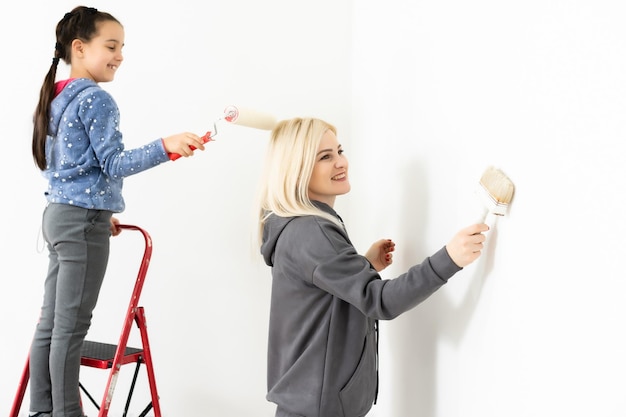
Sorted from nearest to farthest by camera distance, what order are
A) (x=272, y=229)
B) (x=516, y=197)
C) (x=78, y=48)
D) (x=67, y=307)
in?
(x=516, y=197) < (x=272, y=229) < (x=67, y=307) < (x=78, y=48)

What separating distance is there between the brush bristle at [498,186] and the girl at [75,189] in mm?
767

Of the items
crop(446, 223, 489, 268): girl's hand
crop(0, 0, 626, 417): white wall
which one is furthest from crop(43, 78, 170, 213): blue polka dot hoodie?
crop(446, 223, 489, 268): girl's hand

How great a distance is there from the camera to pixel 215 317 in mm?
2375

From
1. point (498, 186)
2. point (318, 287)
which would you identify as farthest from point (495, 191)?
point (318, 287)

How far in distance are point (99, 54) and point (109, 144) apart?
265mm

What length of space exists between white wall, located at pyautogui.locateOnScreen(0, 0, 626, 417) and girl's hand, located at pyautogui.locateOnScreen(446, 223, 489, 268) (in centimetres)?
3

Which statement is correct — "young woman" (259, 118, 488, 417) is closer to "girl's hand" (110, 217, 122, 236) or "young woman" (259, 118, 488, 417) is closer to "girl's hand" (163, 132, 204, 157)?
"girl's hand" (163, 132, 204, 157)

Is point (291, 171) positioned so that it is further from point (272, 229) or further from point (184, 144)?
point (184, 144)

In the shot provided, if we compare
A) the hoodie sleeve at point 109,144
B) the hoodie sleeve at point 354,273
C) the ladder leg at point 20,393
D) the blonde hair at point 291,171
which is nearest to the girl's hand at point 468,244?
the hoodie sleeve at point 354,273

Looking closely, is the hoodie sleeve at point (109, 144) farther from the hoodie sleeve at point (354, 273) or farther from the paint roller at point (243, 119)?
the hoodie sleeve at point (354, 273)

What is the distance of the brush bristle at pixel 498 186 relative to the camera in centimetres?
118

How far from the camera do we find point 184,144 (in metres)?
1.70

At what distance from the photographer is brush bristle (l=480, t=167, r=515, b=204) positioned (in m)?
1.18

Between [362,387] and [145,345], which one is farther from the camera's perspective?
[145,345]
